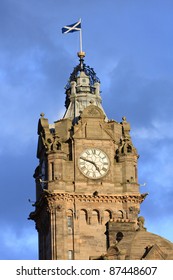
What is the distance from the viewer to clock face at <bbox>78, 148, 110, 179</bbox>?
15225cm

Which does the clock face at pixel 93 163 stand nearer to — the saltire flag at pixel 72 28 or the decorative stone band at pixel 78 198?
the decorative stone band at pixel 78 198

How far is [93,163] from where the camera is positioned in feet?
501

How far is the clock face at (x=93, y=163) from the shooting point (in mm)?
152250

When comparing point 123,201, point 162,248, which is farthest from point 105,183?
point 162,248

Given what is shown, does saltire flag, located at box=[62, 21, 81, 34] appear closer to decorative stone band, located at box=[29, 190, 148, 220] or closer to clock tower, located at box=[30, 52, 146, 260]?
clock tower, located at box=[30, 52, 146, 260]

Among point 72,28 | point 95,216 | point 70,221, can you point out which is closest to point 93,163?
point 95,216

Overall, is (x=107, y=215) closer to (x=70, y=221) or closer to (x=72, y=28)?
(x=70, y=221)

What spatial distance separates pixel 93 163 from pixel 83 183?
9.19 feet

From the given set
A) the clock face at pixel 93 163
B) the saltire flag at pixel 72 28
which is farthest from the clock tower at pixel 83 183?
the saltire flag at pixel 72 28

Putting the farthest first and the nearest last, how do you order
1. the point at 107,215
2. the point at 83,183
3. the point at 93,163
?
the point at 93,163 < the point at 83,183 < the point at 107,215

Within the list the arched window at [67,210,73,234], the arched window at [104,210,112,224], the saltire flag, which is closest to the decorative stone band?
the arched window at [104,210,112,224]

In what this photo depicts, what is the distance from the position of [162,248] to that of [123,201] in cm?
3310
